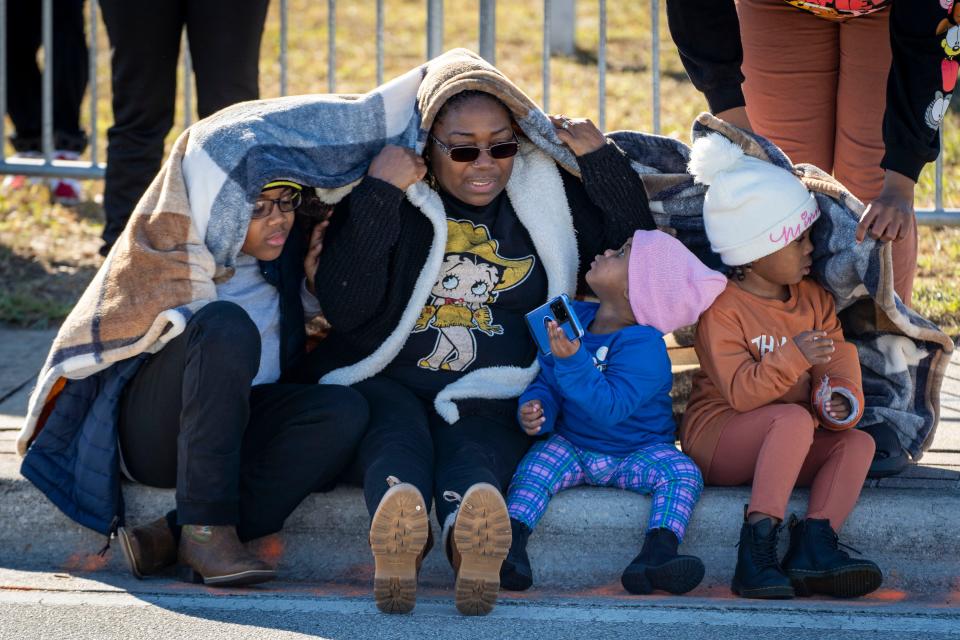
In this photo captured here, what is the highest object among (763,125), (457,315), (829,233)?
(763,125)

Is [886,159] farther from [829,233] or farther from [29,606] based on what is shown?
[29,606]

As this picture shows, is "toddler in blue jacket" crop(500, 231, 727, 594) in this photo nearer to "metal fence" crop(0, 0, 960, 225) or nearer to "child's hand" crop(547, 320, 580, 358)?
"child's hand" crop(547, 320, 580, 358)

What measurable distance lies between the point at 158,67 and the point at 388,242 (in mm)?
1631

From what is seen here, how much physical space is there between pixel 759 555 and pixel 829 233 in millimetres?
921

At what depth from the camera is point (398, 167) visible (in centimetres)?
378

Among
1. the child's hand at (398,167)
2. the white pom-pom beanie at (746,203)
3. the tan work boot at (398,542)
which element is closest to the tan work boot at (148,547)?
the tan work boot at (398,542)

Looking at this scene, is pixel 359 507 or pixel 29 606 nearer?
pixel 29 606

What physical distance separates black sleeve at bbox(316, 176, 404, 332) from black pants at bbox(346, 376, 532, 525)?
0.23m

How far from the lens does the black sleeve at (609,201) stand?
154 inches

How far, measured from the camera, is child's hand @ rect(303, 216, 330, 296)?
12.6 ft

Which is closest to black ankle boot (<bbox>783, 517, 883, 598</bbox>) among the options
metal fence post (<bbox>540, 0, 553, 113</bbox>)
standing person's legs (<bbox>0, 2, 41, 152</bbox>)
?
metal fence post (<bbox>540, 0, 553, 113</bbox>)

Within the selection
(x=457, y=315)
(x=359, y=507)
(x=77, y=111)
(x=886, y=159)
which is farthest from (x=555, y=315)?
(x=77, y=111)

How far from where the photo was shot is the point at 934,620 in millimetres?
3314

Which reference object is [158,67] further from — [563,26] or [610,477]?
[563,26]
